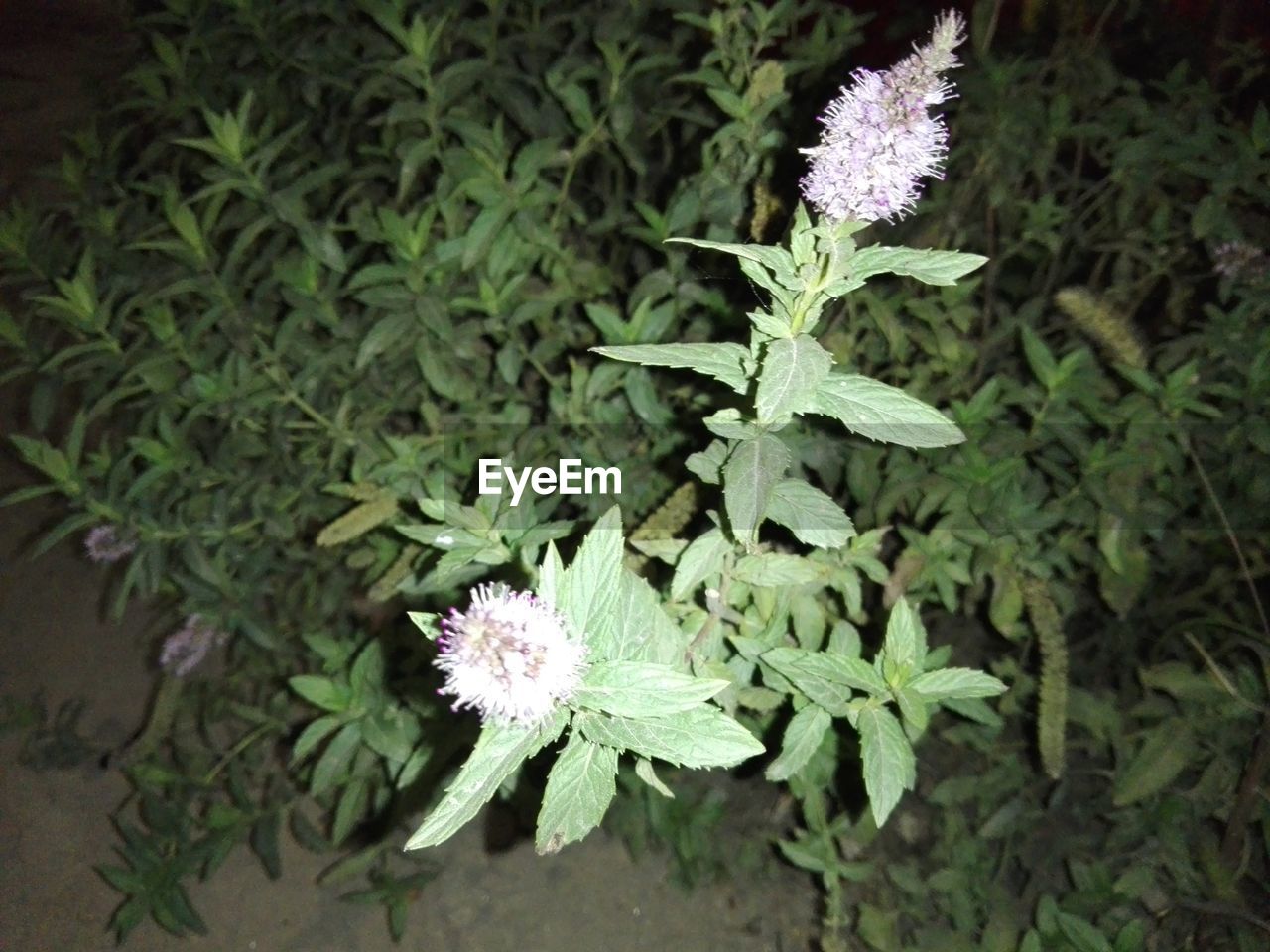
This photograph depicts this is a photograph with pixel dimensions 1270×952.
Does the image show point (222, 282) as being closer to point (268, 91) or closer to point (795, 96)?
point (268, 91)

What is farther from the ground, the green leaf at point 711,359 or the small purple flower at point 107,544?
the green leaf at point 711,359

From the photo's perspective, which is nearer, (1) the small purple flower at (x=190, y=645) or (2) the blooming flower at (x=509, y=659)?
(2) the blooming flower at (x=509, y=659)

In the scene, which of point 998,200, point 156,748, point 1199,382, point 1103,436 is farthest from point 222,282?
point 1199,382

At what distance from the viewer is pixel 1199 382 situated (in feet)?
5.04

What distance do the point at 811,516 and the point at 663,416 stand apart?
23.6 inches

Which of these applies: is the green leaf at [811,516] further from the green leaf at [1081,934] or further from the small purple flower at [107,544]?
the small purple flower at [107,544]

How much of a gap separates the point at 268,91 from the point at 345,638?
1084 millimetres

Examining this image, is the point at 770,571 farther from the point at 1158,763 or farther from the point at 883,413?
the point at 1158,763

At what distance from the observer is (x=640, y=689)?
74cm

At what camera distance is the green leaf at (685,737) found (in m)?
0.72

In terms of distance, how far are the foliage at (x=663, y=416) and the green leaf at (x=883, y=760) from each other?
0.12 m

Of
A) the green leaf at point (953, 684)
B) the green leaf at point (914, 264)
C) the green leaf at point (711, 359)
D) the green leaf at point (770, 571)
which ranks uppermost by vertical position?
the green leaf at point (914, 264)

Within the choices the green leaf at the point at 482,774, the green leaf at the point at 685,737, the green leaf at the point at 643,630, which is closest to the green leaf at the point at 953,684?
the green leaf at the point at 643,630

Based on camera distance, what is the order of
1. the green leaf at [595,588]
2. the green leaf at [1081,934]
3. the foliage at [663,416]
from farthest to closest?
the foliage at [663,416] → the green leaf at [1081,934] → the green leaf at [595,588]
